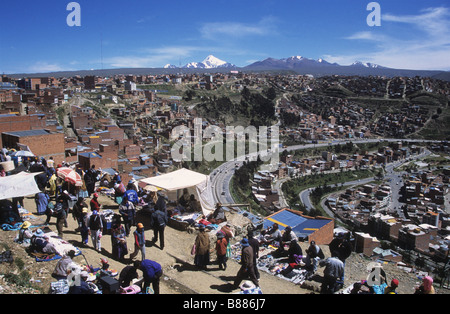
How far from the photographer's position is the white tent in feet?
19.0

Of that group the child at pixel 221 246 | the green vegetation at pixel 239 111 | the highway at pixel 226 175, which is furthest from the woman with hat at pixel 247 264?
the green vegetation at pixel 239 111

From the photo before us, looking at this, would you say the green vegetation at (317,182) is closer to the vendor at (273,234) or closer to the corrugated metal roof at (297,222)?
the corrugated metal roof at (297,222)

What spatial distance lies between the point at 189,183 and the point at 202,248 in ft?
6.02

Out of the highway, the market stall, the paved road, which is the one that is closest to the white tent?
the market stall

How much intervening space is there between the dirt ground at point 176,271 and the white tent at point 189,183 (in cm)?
77

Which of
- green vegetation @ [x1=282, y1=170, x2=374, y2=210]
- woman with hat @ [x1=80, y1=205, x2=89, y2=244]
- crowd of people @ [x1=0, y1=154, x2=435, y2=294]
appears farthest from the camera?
green vegetation @ [x1=282, y1=170, x2=374, y2=210]

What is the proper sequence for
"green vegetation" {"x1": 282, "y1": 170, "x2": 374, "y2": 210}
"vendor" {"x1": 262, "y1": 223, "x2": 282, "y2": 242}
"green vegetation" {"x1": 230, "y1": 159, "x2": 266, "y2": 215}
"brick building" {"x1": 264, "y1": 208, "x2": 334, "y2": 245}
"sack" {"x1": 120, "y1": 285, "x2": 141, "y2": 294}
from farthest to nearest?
"green vegetation" {"x1": 282, "y1": 170, "x2": 374, "y2": 210} → "green vegetation" {"x1": 230, "y1": 159, "x2": 266, "y2": 215} → "brick building" {"x1": 264, "y1": 208, "x2": 334, "y2": 245} → "vendor" {"x1": 262, "y1": 223, "x2": 282, "y2": 242} → "sack" {"x1": 120, "y1": 285, "x2": 141, "y2": 294}

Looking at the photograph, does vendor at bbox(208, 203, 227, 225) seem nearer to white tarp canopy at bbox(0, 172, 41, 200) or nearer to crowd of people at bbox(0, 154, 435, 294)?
crowd of people at bbox(0, 154, 435, 294)

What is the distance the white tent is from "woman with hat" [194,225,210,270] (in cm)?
166

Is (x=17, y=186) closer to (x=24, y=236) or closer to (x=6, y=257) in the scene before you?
(x=24, y=236)

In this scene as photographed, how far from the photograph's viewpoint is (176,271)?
4.20 m

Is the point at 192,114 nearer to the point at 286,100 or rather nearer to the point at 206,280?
the point at 286,100

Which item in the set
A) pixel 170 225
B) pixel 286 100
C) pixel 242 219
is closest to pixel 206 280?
pixel 170 225
